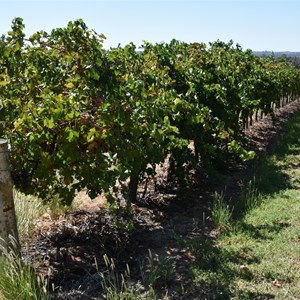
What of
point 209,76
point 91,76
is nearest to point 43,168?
point 91,76

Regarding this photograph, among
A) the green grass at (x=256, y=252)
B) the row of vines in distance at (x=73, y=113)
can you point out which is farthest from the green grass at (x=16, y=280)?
the green grass at (x=256, y=252)

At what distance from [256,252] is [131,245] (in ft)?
4.50

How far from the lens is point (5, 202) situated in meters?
3.12

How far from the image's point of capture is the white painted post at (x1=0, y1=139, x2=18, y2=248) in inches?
120

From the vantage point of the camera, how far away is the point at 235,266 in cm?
400

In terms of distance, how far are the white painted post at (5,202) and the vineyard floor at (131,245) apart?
2.08 ft

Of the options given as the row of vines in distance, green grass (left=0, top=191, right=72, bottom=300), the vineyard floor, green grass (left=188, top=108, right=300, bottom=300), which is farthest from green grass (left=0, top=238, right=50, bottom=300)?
green grass (left=188, top=108, right=300, bottom=300)

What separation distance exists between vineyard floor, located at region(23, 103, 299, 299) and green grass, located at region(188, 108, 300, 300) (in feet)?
0.56

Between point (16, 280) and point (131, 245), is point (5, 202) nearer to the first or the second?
point (16, 280)

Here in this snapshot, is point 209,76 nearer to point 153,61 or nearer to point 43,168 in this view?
point 153,61

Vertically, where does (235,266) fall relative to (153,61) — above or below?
below

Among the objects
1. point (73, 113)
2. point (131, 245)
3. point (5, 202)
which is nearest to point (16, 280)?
point (5, 202)

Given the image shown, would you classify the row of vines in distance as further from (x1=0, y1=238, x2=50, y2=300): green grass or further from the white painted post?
(x1=0, y1=238, x2=50, y2=300): green grass

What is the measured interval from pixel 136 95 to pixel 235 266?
1921mm
